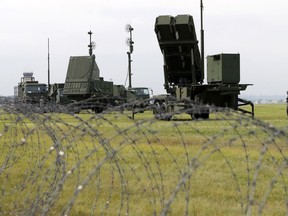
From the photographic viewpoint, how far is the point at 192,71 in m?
24.1

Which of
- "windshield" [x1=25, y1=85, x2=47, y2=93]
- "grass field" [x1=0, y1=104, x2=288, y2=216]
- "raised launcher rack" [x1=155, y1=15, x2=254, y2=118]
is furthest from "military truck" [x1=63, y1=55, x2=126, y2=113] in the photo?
"grass field" [x1=0, y1=104, x2=288, y2=216]

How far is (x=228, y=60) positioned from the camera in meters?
25.0

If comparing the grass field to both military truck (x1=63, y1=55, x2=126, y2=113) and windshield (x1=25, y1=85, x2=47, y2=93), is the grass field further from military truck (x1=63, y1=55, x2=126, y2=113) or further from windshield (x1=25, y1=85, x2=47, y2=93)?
windshield (x1=25, y1=85, x2=47, y2=93)

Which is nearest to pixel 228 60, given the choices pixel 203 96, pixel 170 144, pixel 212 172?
pixel 203 96

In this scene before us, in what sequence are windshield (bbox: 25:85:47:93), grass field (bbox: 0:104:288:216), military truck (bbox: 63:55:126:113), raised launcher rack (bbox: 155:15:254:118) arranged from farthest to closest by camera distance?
windshield (bbox: 25:85:47:93) → military truck (bbox: 63:55:126:113) → raised launcher rack (bbox: 155:15:254:118) → grass field (bbox: 0:104:288:216)

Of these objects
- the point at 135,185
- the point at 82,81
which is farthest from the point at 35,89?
the point at 135,185

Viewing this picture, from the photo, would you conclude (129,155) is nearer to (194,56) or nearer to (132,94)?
(194,56)

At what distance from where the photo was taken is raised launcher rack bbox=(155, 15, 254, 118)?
22.8 m

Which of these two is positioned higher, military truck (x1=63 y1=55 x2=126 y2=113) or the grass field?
military truck (x1=63 y1=55 x2=126 y2=113)

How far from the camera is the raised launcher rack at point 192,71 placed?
2278 cm

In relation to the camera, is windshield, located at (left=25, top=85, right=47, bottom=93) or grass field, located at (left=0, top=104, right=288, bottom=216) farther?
windshield, located at (left=25, top=85, right=47, bottom=93)

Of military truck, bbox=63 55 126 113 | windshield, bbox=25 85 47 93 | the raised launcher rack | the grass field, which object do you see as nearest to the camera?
the grass field

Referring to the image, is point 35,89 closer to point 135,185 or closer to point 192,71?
point 192,71

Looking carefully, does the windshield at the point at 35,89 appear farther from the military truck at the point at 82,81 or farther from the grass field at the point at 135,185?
the grass field at the point at 135,185
